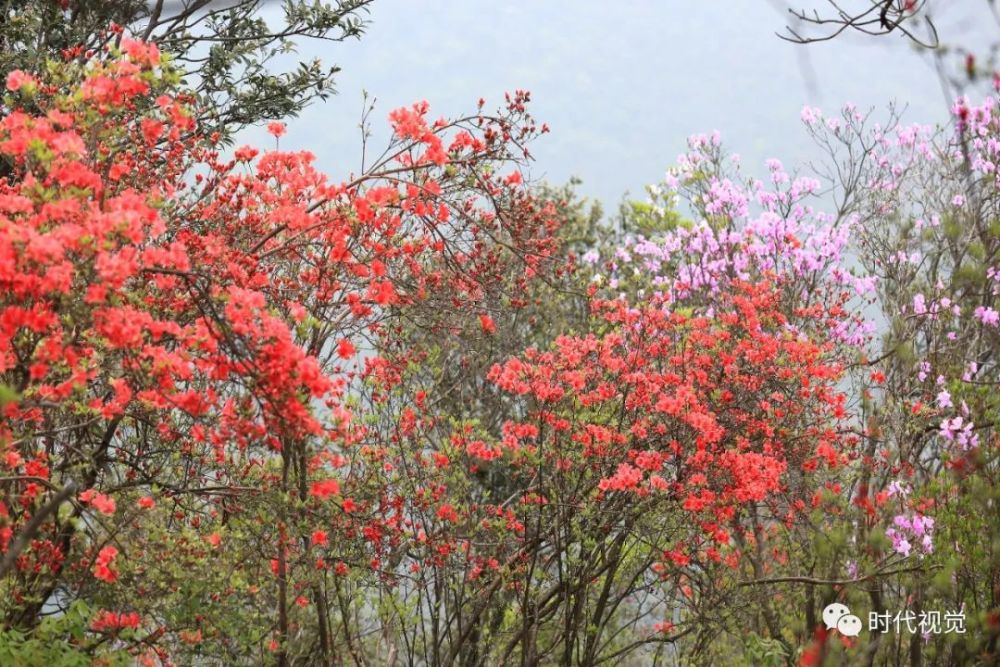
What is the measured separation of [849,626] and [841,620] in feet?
0.60

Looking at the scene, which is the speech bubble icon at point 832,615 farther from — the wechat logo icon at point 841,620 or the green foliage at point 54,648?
the green foliage at point 54,648

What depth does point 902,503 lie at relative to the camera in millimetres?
6863

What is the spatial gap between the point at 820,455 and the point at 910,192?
263 inches

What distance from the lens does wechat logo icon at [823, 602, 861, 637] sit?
17.8ft

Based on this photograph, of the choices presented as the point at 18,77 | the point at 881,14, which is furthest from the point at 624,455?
the point at 18,77

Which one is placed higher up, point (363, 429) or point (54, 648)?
point (363, 429)

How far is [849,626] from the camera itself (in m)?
5.52

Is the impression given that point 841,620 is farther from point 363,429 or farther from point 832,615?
point 363,429

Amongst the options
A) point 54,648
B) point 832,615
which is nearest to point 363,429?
point 54,648

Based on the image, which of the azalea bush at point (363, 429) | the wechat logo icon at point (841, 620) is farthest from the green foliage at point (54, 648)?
the wechat logo icon at point (841, 620)

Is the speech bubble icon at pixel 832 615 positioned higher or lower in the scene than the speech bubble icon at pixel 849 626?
higher

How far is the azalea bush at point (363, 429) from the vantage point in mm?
3760

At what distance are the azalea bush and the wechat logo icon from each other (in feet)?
0.61

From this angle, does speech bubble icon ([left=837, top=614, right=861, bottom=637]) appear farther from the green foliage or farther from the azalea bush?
the green foliage
